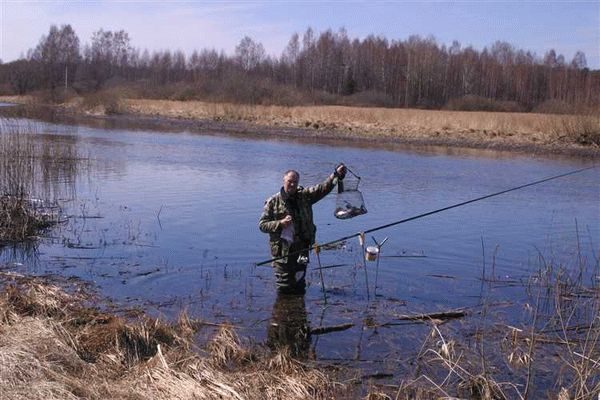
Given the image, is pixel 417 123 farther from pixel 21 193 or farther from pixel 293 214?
pixel 293 214

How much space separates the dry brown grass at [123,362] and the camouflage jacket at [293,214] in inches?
63.1

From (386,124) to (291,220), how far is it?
34289 millimetres

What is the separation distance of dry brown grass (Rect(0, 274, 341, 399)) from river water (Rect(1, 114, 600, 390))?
2.84ft

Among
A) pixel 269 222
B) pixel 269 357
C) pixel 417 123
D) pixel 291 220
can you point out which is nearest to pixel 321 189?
pixel 291 220

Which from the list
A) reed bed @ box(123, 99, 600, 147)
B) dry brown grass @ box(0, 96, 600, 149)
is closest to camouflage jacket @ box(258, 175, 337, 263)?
dry brown grass @ box(0, 96, 600, 149)

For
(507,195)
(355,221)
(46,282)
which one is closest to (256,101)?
(507,195)

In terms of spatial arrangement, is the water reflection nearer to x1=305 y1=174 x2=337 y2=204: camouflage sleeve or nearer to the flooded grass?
the flooded grass

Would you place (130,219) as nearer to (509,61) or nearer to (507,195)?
(507,195)

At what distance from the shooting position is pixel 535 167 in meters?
26.1

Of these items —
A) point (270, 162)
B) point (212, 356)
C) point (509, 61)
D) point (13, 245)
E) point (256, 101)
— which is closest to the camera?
point (212, 356)

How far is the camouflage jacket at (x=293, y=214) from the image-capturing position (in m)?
8.38

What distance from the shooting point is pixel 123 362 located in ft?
19.9

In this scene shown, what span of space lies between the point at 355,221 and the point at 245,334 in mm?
6742

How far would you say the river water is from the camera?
8.42 m
